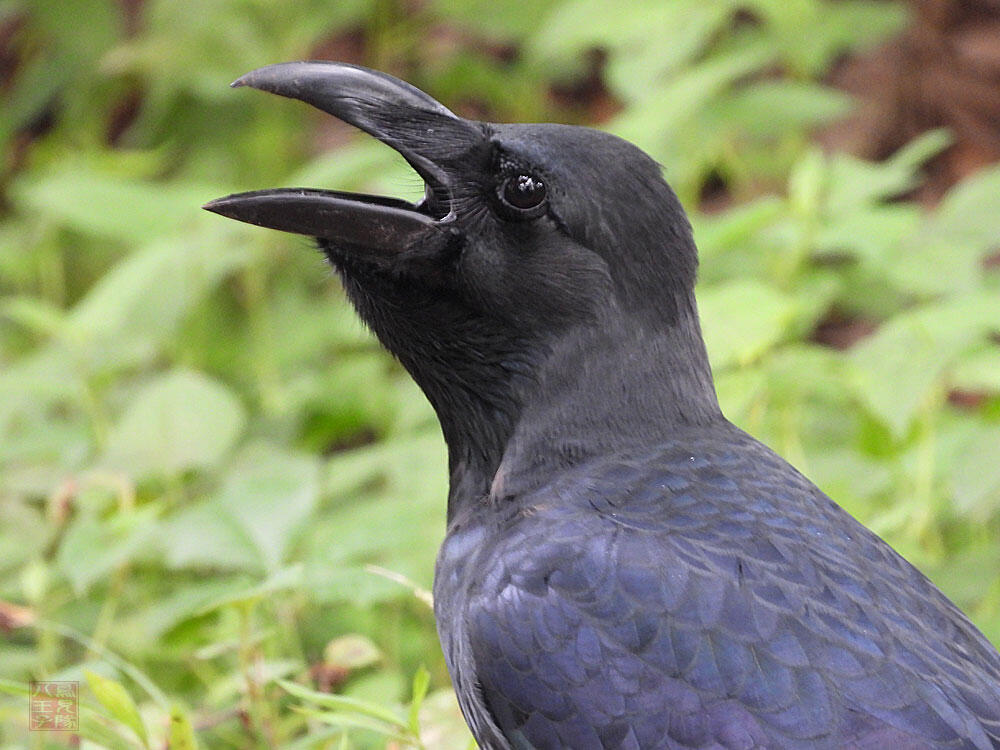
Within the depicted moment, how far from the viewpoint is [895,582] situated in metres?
1.50

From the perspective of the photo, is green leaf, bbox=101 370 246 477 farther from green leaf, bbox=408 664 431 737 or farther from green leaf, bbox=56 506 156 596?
green leaf, bbox=408 664 431 737

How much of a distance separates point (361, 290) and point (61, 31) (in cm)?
305

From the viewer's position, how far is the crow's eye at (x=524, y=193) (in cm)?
159

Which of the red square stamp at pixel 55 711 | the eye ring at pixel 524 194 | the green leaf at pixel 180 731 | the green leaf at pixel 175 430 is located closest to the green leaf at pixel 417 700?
the green leaf at pixel 180 731

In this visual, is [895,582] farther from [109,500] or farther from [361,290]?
[109,500]

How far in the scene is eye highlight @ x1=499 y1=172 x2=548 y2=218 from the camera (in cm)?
159

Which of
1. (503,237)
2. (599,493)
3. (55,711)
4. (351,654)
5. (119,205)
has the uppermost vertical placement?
(503,237)

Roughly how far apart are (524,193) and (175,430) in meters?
1.19

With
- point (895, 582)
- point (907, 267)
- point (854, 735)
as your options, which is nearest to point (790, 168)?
point (907, 267)

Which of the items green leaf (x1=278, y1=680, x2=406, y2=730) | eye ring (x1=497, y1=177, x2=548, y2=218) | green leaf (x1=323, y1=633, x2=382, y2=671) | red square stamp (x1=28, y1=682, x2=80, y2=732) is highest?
eye ring (x1=497, y1=177, x2=548, y2=218)

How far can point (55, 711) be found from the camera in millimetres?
1699

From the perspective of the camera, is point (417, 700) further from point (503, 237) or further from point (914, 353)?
point (914, 353)

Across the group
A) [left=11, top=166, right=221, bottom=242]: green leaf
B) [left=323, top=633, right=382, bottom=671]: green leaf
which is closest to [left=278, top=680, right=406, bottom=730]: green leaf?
[left=323, top=633, right=382, bottom=671]: green leaf

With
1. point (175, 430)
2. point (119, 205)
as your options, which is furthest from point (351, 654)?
point (119, 205)
